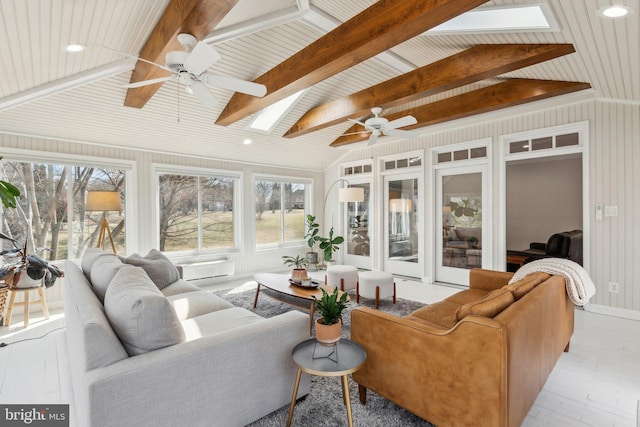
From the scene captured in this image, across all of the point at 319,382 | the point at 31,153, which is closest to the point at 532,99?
the point at 319,382

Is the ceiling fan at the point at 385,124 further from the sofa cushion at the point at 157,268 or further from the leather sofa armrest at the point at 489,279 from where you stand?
the sofa cushion at the point at 157,268

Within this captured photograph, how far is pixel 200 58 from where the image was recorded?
7.39ft

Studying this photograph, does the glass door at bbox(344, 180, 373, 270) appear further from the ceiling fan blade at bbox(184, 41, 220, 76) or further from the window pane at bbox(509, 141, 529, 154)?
the ceiling fan blade at bbox(184, 41, 220, 76)

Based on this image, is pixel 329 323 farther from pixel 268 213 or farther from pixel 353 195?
pixel 268 213

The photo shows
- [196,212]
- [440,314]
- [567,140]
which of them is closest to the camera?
[440,314]

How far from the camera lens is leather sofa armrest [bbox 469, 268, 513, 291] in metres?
3.35

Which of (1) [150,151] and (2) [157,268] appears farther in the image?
(1) [150,151]

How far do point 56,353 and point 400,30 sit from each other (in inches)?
159

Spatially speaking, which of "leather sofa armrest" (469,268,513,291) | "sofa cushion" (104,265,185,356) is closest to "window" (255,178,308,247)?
"leather sofa armrest" (469,268,513,291)

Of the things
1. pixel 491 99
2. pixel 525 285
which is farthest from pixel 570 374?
pixel 491 99

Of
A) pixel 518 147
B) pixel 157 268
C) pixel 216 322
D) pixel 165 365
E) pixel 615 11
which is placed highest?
pixel 615 11

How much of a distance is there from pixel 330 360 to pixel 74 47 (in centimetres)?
306

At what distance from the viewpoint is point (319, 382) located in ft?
7.98

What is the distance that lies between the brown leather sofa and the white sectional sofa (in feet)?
1.70
